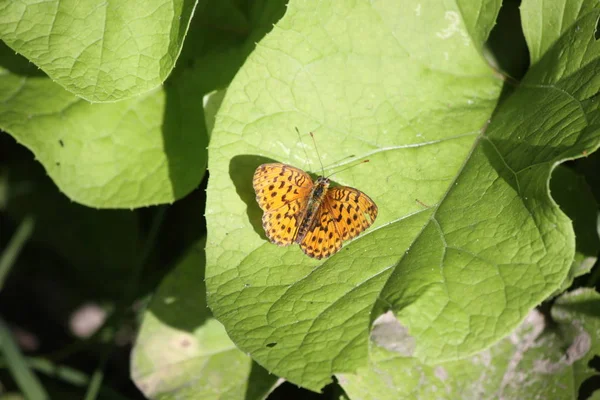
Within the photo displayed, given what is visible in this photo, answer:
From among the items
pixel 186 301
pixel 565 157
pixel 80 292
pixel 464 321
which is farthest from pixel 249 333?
pixel 80 292

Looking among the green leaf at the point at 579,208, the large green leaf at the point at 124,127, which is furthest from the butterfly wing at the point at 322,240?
the green leaf at the point at 579,208

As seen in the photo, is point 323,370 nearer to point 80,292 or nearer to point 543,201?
point 543,201

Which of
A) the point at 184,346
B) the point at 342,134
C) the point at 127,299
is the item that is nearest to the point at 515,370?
the point at 342,134

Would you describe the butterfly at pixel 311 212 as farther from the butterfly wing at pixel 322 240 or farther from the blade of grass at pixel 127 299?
the blade of grass at pixel 127 299

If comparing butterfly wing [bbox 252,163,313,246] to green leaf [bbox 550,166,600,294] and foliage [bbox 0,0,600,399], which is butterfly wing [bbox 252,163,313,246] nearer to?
foliage [bbox 0,0,600,399]

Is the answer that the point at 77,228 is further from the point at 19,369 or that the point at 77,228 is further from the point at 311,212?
the point at 311,212

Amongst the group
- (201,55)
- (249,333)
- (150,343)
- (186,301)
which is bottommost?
(150,343)
